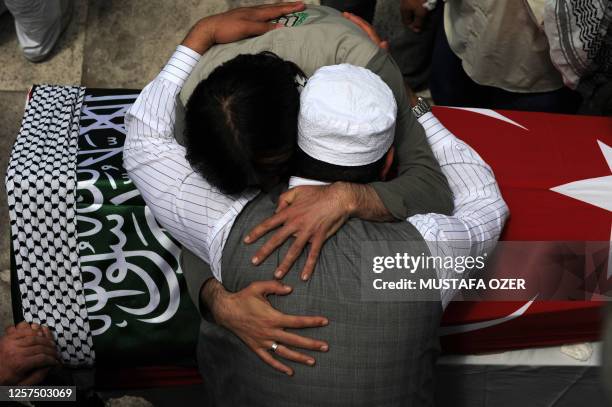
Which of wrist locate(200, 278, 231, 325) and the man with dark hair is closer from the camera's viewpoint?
the man with dark hair

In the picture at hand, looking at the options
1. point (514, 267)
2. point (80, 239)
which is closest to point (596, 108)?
point (514, 267)

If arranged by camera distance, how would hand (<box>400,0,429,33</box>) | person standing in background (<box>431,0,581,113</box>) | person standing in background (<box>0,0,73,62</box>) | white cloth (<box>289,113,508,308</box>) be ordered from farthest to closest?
person standing in background (<box>0,0,73,62</box>), hand (<box>400,0,429,33</box>), person standing in background (<box>431,0,581,113</box>), white cloth (<box>289,113,508,308</box>)

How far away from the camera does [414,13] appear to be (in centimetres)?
269

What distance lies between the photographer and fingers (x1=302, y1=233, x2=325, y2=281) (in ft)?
4.42

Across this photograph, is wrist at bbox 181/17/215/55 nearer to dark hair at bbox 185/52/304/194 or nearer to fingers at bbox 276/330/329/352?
dark hair at bbox 185/52/304/194

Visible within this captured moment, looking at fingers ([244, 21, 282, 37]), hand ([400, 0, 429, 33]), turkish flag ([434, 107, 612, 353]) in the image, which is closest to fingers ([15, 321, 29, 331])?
fingers ([244, 21, 282, 37])

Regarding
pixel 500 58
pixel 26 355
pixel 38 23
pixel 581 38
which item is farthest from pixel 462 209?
pixel 38 23

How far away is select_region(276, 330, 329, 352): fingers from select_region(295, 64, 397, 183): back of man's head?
342 mm

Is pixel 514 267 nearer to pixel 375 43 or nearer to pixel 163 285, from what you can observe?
pixel 375 43

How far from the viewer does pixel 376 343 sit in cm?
134

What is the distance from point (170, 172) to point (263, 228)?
1.03 feet

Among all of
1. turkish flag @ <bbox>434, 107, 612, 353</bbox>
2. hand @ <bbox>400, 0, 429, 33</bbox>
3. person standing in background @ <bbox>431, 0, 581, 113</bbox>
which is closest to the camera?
turkish flag @ <bbox>434, 107, 612, 353</bbox>

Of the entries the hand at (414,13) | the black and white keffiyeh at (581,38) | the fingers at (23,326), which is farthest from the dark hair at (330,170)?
the hand at (414,13)

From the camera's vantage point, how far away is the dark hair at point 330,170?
1.43m
